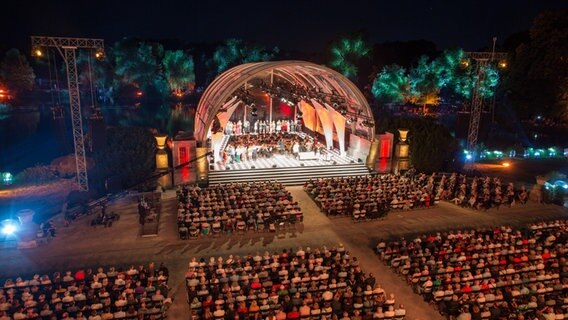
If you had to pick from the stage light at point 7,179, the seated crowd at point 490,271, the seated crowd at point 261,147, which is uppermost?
the seated crowd at point 261,147

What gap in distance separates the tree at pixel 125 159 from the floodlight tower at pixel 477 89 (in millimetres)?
18364

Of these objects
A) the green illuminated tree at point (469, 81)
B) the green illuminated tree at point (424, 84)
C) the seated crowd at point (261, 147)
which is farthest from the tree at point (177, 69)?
the seated crowd at point (261, 147)

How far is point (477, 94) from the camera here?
24094 millimetres

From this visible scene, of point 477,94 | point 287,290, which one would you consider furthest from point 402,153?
point 287,290

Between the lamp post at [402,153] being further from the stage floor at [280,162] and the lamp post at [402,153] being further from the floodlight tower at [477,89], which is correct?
the floodlight tower at [477,89]

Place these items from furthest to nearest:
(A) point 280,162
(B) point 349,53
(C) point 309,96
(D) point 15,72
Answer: (B) point 349,53
(D) point 15,72
(C) point 309,96
(A) point 280,162

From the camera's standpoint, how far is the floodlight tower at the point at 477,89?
75.8 feet

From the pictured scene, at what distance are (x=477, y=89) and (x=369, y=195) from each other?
1112cm

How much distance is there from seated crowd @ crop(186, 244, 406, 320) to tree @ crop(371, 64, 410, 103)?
44.9 m

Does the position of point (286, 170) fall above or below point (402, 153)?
below

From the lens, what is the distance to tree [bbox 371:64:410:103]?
176ft

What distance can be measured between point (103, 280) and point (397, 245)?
8840 mm

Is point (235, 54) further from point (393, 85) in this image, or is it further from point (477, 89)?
point (477, 89)

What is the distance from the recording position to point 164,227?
1633 cm
